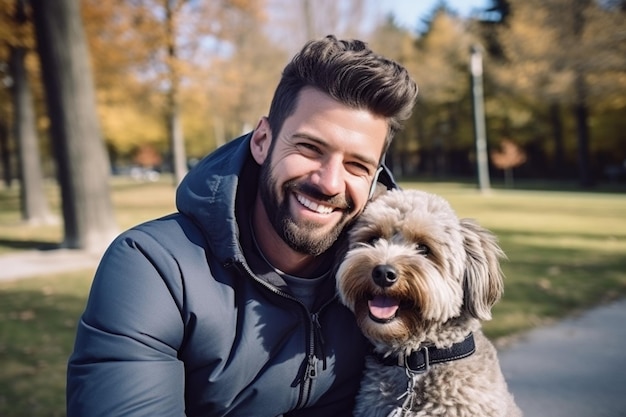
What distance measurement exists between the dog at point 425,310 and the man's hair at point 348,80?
1.78 feet

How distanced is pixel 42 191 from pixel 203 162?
1544 centimetres

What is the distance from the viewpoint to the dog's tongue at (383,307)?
7.88ft

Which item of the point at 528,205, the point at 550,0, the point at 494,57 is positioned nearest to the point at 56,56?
the point at 528,205

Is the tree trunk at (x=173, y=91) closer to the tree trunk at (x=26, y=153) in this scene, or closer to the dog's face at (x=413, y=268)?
the tree trunk at (x=26, y=153)

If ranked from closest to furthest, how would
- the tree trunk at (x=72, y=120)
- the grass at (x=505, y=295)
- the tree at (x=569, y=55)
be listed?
the grass at (x=505, y=295) < the tree trunk at (x=72, y=120) < the tree at (x=569, y=55)

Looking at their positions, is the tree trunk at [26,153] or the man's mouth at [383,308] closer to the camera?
the man's mouth at [383,308]

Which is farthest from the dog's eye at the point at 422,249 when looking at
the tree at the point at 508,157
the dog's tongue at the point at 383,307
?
the tree at the point at 508,157

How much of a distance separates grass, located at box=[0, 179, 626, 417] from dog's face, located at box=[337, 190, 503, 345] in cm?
269

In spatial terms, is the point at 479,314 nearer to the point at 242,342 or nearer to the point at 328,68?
the point at 242,342

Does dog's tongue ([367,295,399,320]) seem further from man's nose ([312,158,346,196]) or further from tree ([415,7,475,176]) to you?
tree ([415,7,475,176])

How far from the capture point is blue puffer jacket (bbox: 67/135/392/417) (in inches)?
70.0

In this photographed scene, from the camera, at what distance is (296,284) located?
92.7 inches

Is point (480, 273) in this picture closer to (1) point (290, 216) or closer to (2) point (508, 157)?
(1) point (290, 216)

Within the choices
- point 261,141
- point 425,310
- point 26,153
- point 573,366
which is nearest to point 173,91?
point 26,153
